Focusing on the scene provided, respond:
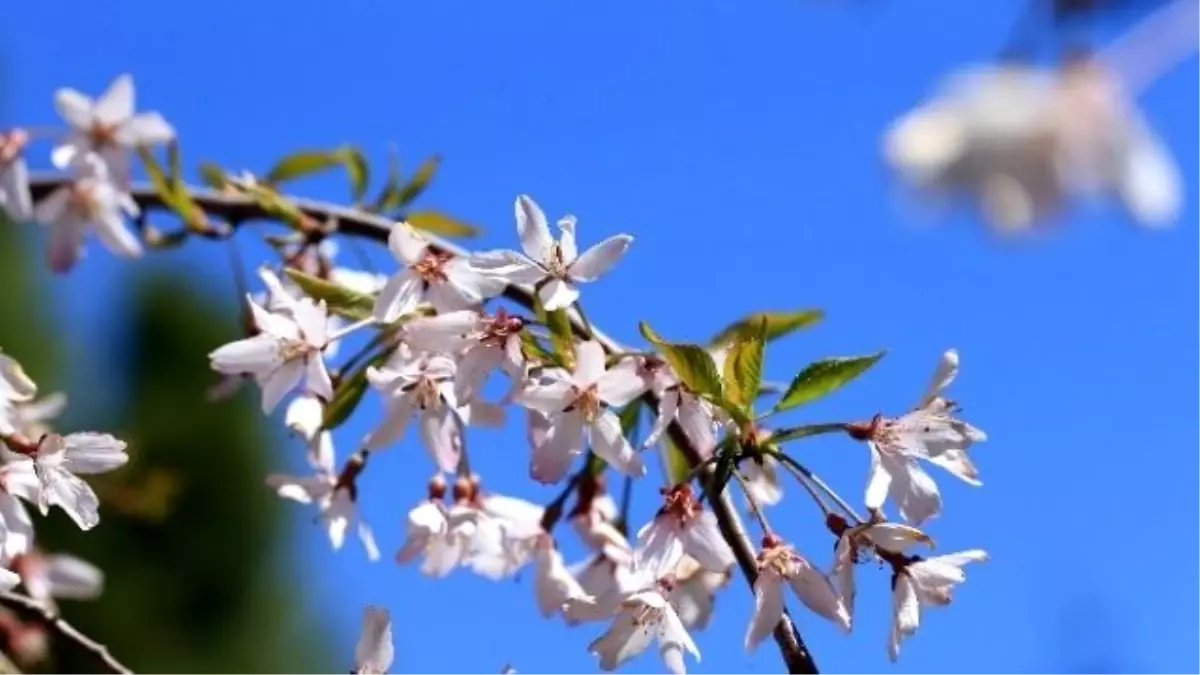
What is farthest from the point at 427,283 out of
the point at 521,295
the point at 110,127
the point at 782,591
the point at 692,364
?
the point at 110,127

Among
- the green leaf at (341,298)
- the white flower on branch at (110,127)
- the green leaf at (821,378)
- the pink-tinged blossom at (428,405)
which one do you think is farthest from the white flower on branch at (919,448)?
the white flower on branch at (110,127)

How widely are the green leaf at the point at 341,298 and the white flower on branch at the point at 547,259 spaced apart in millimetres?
151

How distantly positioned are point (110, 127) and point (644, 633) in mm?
891

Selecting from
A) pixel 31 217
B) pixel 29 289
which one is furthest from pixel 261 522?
pixel 31 217

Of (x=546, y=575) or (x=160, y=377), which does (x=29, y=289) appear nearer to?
(x=160, y=377)

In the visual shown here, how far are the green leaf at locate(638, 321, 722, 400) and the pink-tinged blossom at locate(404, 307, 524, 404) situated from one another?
0.09m

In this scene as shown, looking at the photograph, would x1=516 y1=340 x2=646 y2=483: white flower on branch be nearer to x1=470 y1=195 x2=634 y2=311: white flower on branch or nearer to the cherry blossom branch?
x1=470 y1=195 x2=634 y2=311: white flower on branch

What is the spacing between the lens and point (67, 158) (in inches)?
66.8

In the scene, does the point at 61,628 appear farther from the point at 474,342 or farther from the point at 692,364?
the point at 692,364

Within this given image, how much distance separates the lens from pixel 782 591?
3.31ft

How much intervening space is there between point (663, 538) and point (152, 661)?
1378 centimetres

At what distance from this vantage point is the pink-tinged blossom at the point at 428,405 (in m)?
1.12

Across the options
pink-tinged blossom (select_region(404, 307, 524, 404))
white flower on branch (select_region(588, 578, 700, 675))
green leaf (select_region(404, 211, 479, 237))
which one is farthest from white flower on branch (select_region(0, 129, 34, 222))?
white flower on branch (select_region(588, 578, 700, 675))

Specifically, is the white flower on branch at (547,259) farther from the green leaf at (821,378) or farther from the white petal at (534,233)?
the green leaf at (821,378)
